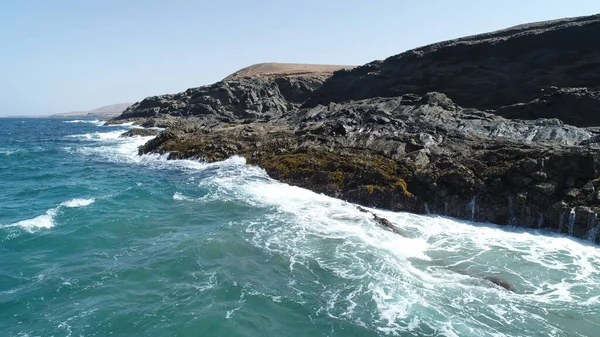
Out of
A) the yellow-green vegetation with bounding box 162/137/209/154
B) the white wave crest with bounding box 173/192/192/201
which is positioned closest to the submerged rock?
the white wave crest with bounding box 173/192/192/201

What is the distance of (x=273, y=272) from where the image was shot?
1364cm

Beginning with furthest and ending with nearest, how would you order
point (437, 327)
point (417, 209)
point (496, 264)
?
point (417, 209), point (496, 264), point (437, 327)

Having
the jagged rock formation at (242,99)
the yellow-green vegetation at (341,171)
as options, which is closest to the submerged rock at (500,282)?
the yellow-green vegetation at (341,171)

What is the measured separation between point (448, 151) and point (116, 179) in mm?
23428

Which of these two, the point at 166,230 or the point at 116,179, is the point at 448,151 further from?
the point at 116,179

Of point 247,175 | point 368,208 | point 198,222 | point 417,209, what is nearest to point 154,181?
point 247,175

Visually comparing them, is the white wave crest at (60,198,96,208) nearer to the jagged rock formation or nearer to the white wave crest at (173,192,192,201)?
the white wave crest at (173,192,192,201)

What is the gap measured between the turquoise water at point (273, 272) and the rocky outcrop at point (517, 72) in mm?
20762

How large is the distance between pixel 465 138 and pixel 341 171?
9734 mm

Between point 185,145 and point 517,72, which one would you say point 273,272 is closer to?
point 185,145

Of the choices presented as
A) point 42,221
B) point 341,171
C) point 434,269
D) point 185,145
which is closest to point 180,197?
point 42,221

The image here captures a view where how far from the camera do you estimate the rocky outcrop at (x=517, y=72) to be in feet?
109

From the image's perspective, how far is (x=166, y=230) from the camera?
696 inches

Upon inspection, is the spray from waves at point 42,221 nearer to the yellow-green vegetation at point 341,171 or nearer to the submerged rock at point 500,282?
the yellow-green vegetation at point 341,171
